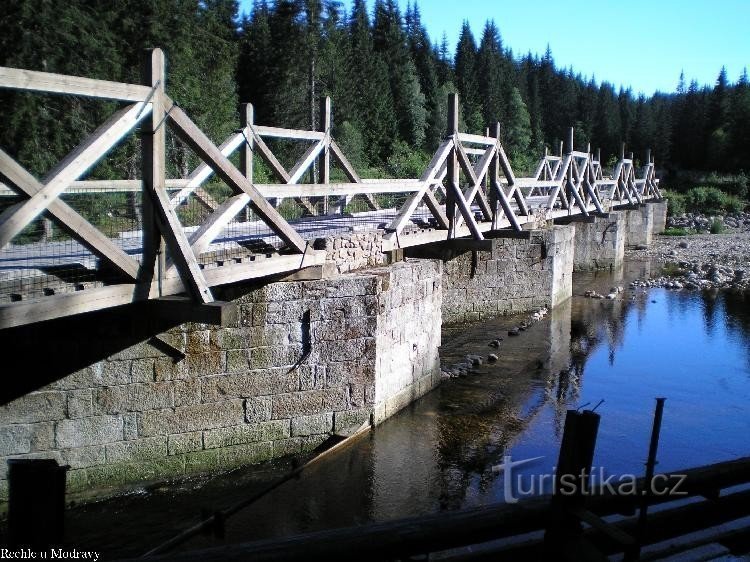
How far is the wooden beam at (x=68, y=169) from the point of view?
15.5ft

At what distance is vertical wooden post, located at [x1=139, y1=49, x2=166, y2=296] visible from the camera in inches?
231

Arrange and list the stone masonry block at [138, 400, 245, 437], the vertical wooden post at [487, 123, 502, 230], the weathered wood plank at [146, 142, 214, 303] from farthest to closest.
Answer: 1. the vertical wooden post at [487, 123, 502, 230]
2. the stone masonry block at [138, 400, 245, 437]
3. the weathered wood plank at [146, 142, 214, 303]

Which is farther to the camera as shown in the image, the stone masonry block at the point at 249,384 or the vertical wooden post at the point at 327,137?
the vertical wooden post at the point at 327,137

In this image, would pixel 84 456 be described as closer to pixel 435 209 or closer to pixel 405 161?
pixel 435 209

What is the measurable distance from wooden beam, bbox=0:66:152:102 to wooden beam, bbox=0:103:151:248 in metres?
0.12

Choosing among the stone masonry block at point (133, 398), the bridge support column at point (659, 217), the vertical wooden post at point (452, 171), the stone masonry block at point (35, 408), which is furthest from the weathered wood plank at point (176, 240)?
the bridge support column at point (659, 217)

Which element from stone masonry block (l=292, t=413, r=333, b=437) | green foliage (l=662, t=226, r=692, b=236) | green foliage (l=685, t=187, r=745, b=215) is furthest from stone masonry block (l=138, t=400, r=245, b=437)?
green foliage (l=685, t=187, r=745, b=215)

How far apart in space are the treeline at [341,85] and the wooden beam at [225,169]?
36.5ft

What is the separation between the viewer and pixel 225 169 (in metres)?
6.50

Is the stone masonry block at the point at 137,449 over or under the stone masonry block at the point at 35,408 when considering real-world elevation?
under

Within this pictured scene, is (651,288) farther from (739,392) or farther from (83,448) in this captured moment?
(83,448)

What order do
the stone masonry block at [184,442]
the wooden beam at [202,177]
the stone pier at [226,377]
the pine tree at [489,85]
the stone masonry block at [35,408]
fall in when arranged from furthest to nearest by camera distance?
the pine tree at [489,85], the wooden beam at [202,177], the stone masonry block at [184,442], the stone pier at [226,377], the stone masonry block at [35,408]

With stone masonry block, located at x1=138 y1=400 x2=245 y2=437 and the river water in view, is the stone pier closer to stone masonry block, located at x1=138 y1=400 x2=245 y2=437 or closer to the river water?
stone masonry block, located at x1=138 y1=400 x2=245 y2=437

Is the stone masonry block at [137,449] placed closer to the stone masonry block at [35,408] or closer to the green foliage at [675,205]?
the stone masonry block at [35,408]
